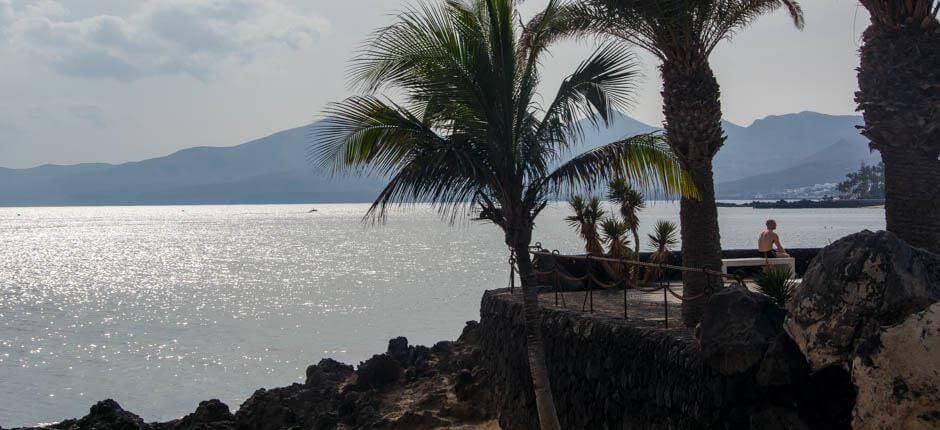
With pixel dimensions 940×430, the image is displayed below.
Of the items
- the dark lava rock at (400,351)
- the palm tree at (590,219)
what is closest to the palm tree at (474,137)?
the palm tree at (590,219)

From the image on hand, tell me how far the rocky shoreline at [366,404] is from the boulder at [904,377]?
1011 centimetres

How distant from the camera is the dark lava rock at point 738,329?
7.93m

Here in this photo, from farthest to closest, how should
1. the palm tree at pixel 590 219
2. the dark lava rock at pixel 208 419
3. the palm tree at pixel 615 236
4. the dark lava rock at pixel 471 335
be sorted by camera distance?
the dark lava rock at pixel 471 335, the palm tree at pixel 590 219, the palm tree at pixel 615 236, the dark lava rock at pixel 208 419

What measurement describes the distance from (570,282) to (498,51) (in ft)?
26.0

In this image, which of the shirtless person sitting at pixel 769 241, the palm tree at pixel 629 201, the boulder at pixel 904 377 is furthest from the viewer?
the palm tree at pixel 629 201

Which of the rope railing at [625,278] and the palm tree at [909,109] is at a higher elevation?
the palm tree at [909,109]

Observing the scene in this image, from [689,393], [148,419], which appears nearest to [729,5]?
[689,393]

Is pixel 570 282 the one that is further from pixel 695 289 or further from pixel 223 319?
pixel 223 319

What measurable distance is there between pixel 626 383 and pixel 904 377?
4.27m

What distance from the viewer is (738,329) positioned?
8047 millimetres

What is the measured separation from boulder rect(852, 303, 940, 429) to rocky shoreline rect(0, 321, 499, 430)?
1011 cm

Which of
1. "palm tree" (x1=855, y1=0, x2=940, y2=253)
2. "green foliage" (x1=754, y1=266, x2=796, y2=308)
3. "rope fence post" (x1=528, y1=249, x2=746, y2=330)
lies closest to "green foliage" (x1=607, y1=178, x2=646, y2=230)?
"rope fence post" (x1=528, y1=249, x2=746, y2=330)

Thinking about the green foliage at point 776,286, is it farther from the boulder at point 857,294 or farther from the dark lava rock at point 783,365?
the boulder at point 857,294

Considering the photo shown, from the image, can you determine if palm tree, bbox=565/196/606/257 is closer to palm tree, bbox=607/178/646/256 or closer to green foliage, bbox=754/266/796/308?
A: palm tree, bbox=607/178/646/256
